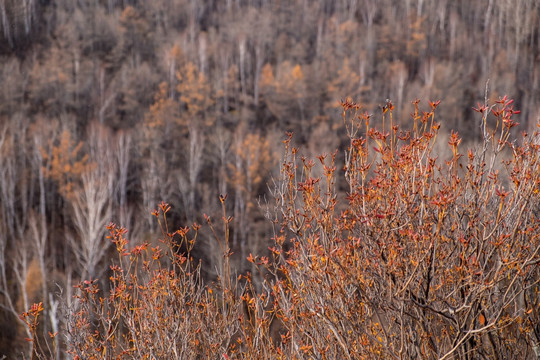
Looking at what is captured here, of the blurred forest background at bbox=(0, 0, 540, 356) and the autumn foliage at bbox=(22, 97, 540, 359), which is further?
the blurred forest background at bbox=(0, 0, 540, 356)

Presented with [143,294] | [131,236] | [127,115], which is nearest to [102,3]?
[127,115]

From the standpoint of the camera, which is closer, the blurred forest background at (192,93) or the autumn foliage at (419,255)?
the autumn foliage at (419,255)

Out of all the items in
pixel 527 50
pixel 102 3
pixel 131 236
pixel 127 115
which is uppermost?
pixel 102 3

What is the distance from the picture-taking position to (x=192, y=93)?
36812mm

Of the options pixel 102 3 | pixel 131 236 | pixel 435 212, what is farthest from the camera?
pixel 102 3

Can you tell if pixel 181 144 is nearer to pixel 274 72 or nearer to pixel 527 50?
pixel 274 72

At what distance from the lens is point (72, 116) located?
32312mm

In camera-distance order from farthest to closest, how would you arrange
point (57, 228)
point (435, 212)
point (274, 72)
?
point (274, 72)
point (57, 228)
point (435, 212)

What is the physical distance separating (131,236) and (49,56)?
76.3 ft

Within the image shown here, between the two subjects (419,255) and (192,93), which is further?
(192,93)

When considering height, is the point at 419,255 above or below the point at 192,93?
above

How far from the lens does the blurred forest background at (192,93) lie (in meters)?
24.7

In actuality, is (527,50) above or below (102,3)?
below

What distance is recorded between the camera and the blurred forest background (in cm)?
2466
